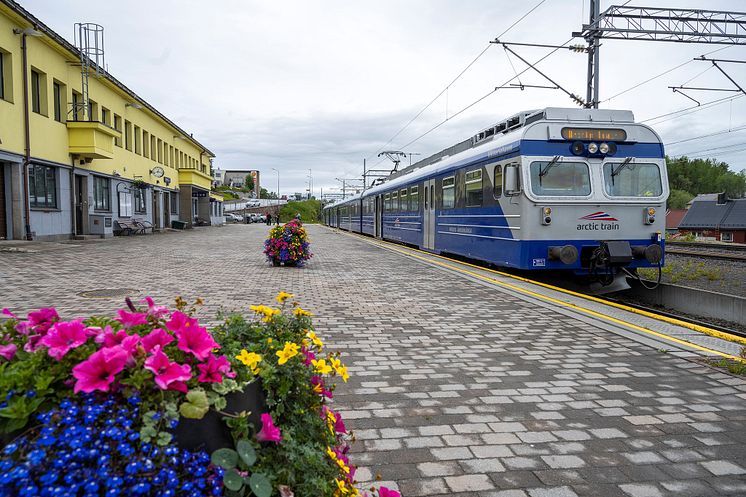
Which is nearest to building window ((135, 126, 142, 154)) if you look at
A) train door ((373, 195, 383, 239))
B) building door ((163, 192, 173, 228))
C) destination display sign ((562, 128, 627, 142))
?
building door ((163, 192, 173, 228))

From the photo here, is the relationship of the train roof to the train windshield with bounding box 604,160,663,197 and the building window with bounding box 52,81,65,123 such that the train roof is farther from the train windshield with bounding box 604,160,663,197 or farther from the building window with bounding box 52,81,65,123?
the building window with bounding box 52,81,65,123

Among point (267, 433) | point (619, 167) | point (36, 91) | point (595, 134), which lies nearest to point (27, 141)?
point (36, 91)

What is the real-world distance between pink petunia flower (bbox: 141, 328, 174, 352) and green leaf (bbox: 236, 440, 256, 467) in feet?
1.28

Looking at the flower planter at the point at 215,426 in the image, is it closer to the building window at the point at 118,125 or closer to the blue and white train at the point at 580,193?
the blue and white train at the point at 580,193

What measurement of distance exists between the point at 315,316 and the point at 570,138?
21.2 ft

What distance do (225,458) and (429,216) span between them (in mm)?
16296

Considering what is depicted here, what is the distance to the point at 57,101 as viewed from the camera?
2198 cm

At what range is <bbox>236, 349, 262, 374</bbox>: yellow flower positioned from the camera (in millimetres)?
1950

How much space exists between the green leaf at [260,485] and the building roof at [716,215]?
135 ft

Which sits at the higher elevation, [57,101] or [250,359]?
[57,101]

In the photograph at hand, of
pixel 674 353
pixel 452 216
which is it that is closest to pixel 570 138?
pixel 452 216

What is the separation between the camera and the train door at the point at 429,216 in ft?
56.2

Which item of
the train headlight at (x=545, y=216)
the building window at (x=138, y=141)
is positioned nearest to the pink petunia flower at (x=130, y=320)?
Answer: the train headlight at (x=545, y=216)

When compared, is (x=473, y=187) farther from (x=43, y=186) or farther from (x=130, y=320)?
(x=43, y=186)
